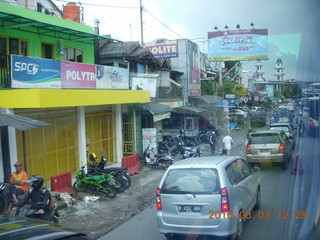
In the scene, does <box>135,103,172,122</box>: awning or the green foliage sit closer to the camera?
<box>135,103,172,122</box>: awning

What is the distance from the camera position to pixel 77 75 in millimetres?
11945

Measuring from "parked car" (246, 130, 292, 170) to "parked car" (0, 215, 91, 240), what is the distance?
34.8 ft

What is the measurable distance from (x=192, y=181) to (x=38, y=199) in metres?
2.86

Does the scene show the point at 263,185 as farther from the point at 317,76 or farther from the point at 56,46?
the point at 56,46

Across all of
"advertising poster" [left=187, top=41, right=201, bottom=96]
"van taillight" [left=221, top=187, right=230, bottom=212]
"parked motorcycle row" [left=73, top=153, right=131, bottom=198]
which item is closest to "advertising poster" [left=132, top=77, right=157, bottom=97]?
"parked motorcycle row" [left=73, top=153, right=131, bottom=198]

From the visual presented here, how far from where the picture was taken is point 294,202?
7.16 metres

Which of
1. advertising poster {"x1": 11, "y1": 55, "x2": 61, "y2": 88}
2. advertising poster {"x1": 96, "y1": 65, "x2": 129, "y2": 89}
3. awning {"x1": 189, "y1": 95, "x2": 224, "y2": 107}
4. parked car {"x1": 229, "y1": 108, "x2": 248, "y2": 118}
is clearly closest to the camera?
advertising poster {"x1": 11, "y1": 55, "x2": 61, "y2": 88}

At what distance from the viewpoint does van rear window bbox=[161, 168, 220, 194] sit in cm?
579

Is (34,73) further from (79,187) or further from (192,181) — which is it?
(192,181)

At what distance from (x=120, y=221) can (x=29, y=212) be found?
111 inches

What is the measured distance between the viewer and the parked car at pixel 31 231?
2.73m

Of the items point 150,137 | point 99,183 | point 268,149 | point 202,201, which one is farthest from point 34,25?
point 268,149

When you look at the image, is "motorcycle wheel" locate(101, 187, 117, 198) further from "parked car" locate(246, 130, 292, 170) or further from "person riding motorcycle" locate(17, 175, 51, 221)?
"parked car" locate(246, 130, 292, 170)

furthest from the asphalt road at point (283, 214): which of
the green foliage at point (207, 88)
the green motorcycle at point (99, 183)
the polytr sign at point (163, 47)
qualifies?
the green foliage at point (207, 88)
